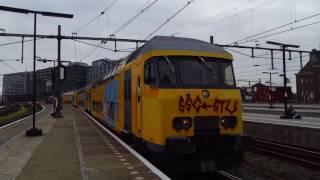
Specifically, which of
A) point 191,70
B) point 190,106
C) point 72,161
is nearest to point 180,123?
point 190,106

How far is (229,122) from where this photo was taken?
10938 millimetres

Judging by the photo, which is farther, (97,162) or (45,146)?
(45,146)

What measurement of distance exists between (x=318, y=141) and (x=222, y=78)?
9.87 metres

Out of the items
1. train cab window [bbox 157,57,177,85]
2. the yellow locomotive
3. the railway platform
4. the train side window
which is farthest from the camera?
the train side window

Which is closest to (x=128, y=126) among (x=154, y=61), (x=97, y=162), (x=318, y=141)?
(x=97, y=162)

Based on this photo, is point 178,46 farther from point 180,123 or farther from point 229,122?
point 229,122

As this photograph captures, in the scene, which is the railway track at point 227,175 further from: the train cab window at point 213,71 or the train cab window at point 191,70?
the train cab window at point 191,70

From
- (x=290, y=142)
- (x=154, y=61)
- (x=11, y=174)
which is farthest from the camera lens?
(x=290, y=142)

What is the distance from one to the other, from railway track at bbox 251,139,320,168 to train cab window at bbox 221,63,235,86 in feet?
14.8

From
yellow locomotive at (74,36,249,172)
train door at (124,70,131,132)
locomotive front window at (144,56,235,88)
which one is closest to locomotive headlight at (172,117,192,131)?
yellow locomotive at (74,36,249,172)

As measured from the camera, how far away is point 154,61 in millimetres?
11141

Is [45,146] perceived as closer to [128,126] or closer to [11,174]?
[128,126]

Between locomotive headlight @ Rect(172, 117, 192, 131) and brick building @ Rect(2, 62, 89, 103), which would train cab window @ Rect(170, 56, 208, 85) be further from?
brick building @ Rect(2, 62, 89, 103)

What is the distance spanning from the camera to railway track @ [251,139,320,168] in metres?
14.8
